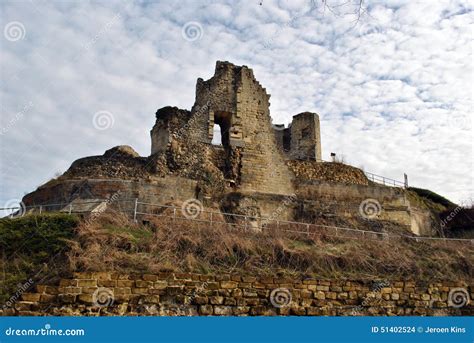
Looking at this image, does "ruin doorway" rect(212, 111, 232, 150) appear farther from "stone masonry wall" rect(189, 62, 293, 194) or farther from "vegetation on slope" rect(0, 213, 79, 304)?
"vegetation on slope" rect(0, 213, 79, 304)

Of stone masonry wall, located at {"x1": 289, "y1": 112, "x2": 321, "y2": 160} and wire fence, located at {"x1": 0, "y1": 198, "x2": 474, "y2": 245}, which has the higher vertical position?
stone masonry wall, located at {"x1": 289, "y1": 112, "x2": 321, "y2": 160}

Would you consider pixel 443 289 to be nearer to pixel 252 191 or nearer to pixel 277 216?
pixel 277 216

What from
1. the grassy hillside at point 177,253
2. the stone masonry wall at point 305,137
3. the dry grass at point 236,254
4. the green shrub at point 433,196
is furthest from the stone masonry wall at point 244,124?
the green shrub at point 433,196

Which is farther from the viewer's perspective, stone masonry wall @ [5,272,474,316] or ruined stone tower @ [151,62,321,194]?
ruined stone tower @ [151,62,321,194]

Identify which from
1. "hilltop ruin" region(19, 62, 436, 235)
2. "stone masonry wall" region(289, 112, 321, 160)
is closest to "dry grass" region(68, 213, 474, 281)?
"hilltop ruin" region(19, 62, 436, 235)

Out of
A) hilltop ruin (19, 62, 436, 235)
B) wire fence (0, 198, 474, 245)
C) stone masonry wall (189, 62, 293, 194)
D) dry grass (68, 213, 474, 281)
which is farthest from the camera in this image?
stone masonry wall (189, 62, 293, 194)

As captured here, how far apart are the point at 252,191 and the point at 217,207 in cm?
220

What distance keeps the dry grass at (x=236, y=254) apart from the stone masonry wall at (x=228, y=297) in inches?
13.4

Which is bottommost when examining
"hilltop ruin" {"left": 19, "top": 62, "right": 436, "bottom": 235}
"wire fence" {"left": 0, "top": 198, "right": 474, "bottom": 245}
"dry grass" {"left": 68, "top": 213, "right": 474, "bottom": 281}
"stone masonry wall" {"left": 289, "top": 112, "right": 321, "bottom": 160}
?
"dry grass" {"left": 68, "top": 213, "right": 474, "bottom": 281}

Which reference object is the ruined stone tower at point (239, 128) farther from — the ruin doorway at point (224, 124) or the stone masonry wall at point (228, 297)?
the stone masonry wall at point (228, 297)

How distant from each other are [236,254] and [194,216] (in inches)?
156

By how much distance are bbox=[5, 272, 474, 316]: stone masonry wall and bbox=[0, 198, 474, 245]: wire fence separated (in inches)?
118

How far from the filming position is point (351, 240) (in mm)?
14766

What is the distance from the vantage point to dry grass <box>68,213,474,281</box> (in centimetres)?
1022
